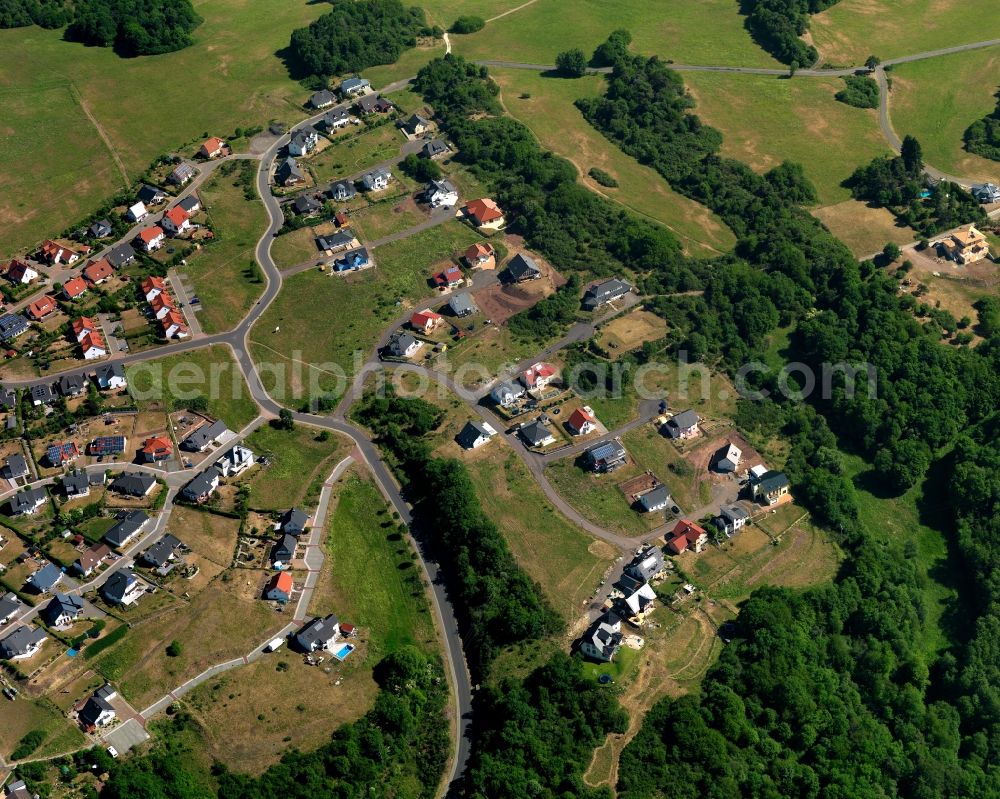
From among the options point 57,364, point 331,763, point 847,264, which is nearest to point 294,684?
point 331,763

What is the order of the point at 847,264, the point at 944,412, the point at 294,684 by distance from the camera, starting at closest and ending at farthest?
the point at 294,684 < the point at 944,412 < the point at 847,264

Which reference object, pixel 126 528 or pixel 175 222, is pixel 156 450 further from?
pixel 175 222

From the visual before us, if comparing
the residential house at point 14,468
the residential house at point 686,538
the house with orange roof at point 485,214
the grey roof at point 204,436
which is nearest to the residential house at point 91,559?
the residential house at point 14,468

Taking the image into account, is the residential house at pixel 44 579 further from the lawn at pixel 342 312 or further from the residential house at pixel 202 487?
the lawn at pixel 342 312

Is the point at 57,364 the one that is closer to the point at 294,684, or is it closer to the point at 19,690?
the point at 19,690

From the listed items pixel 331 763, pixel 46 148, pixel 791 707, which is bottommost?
pixel 791 707

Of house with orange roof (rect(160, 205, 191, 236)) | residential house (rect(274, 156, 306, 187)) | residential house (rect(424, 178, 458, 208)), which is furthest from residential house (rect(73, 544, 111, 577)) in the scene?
residential house (rect(424, 178, 458, 208))

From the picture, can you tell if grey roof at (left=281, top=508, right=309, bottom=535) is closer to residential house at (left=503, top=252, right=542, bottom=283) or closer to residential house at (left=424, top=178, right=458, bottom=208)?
residential house at (left=503, top=252, right=542, bottom=283)
